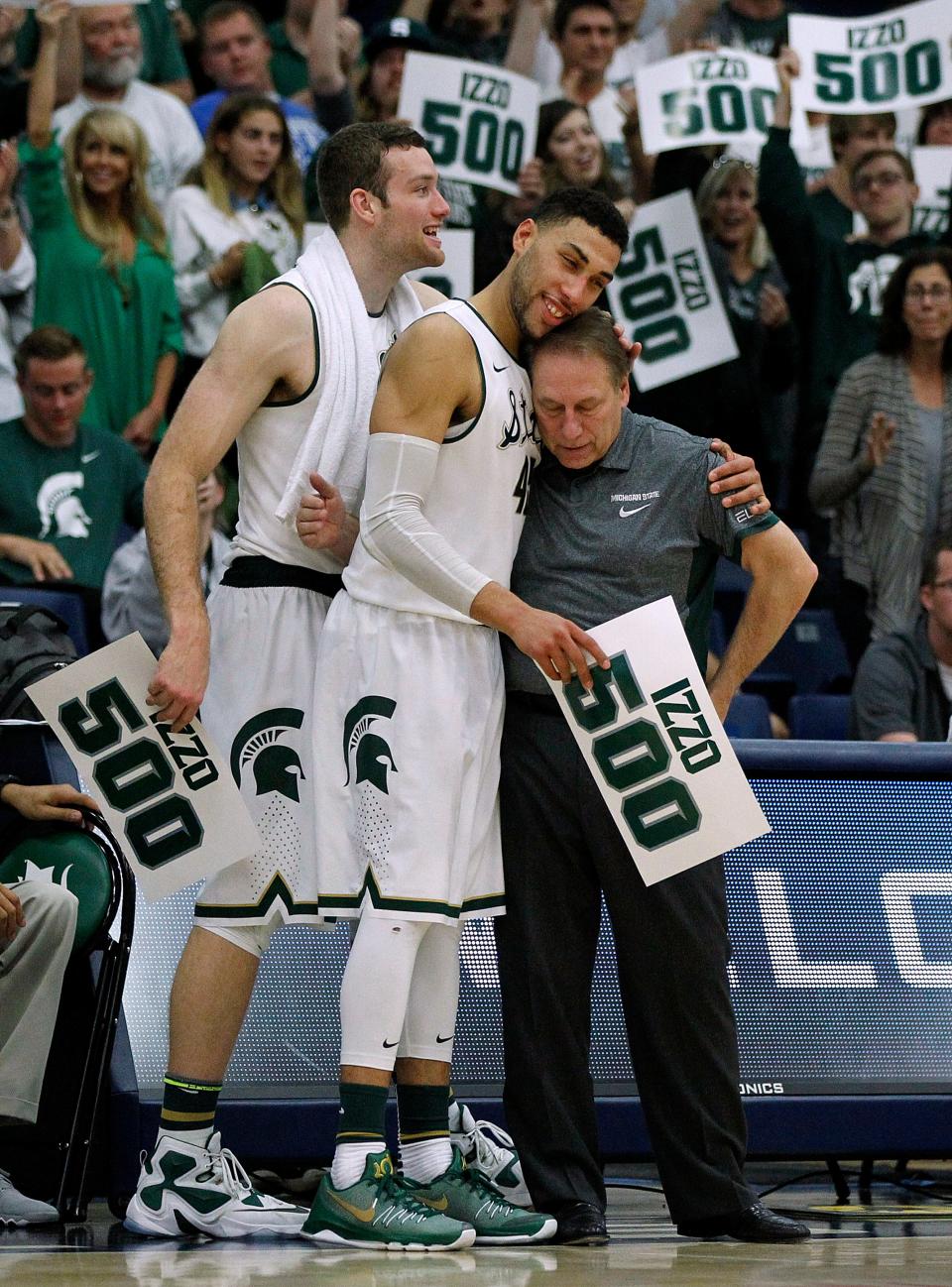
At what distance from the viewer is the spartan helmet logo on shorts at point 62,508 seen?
7.45 m

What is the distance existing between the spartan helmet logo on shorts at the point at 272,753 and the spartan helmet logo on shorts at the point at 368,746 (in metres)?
0.22

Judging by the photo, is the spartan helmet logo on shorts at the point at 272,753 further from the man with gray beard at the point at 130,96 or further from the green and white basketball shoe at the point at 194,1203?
the man with gray beard at the point at 130,96

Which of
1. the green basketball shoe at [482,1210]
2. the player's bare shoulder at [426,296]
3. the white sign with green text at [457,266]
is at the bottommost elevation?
the green basketball shoe at [482,1210]

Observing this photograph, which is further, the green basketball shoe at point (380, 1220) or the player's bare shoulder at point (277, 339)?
the player's bare shoulder at point (277, 339)

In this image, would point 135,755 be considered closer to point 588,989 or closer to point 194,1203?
point 194,1203

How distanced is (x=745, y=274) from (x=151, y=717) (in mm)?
5694

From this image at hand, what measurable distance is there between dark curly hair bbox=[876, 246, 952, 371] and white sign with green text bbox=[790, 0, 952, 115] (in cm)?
103

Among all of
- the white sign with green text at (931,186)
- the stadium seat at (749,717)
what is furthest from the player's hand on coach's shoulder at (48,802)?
the white sign with green text at (931,186)

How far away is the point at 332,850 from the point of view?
409cm

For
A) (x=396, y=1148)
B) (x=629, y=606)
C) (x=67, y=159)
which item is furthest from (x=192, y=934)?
(x=67, y=159)

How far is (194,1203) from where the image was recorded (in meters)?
4.11

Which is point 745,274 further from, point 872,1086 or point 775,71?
point 872,1086

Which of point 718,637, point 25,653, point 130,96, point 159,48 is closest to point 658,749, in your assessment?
point 25,653

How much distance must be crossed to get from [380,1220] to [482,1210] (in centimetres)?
28
